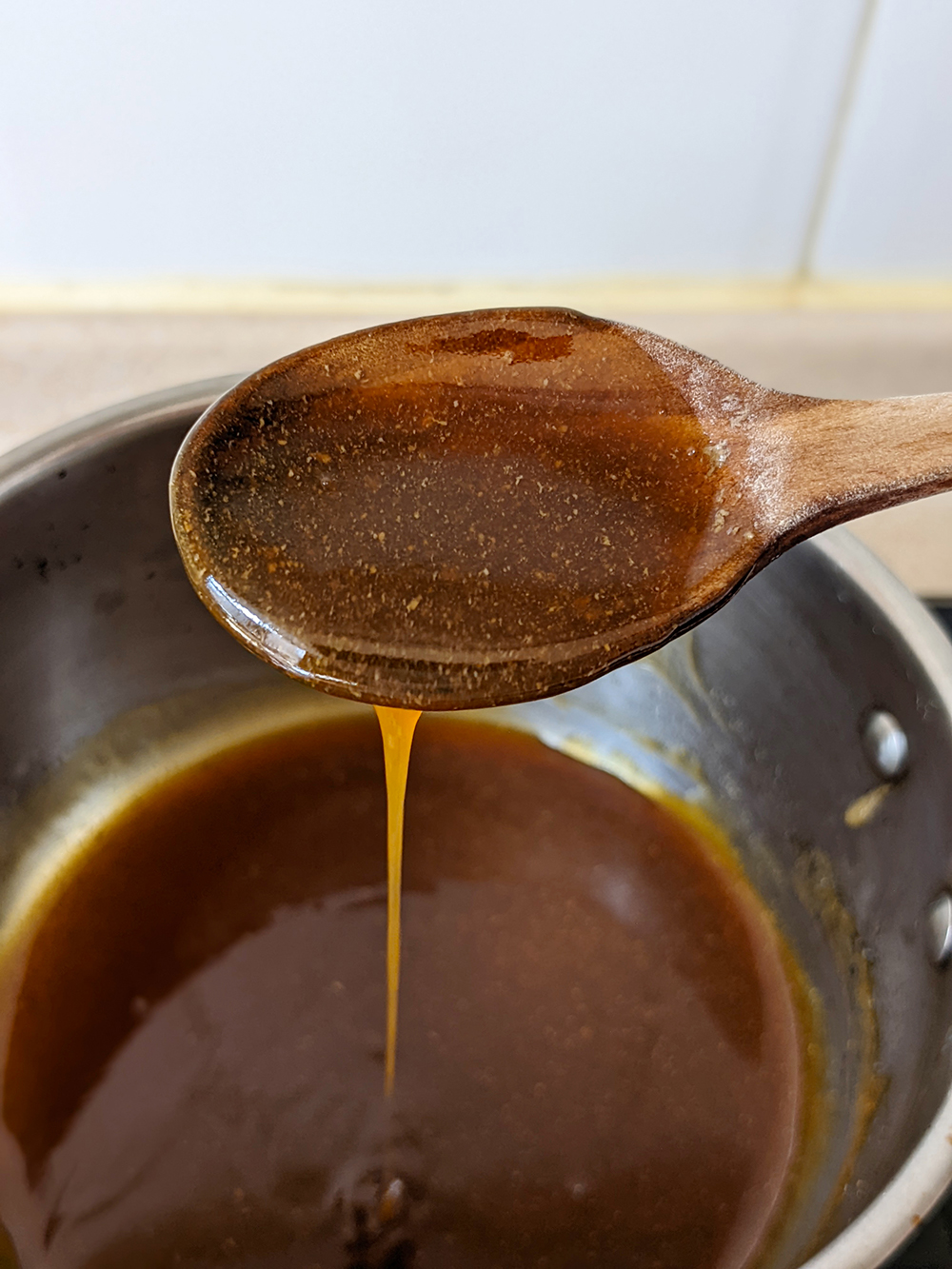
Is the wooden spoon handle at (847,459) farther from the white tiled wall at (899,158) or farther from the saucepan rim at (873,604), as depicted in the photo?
the white tiled wall at (899,158)

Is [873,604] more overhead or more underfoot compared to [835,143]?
more underfoot

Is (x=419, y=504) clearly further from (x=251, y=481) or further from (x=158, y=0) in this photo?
(x=158, y=0)

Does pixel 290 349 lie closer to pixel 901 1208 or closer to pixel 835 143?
pixel 835 143

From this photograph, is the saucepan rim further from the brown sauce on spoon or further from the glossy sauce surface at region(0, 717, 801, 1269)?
the glossy sauce surface at region(0, 717, 801, 1269)

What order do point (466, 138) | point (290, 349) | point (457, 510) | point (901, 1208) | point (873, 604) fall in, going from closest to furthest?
point (901, 1208), point (457, 510), point (873, 604), point (466, 138), point (290, 349)

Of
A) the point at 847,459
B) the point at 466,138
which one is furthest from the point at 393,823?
the point at 466,138

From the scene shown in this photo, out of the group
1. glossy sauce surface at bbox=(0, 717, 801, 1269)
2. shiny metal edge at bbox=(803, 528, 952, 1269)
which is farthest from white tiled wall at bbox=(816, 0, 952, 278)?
shiny metal edge at bbox=(803, 528, 952, 1269)

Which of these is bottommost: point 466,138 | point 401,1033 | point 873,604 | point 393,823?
A: point 401,1033

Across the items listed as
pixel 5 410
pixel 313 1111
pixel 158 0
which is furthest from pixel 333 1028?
pixel 158 0
